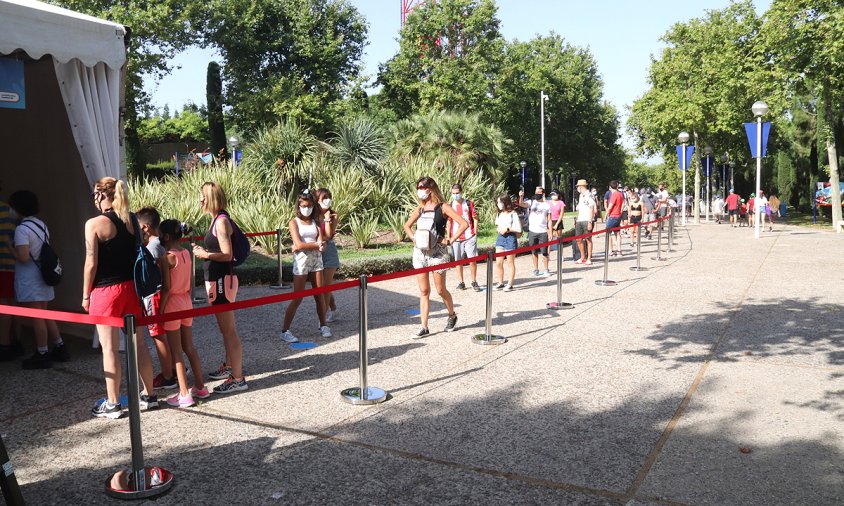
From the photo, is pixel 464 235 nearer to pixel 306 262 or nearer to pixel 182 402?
pixel 306 262

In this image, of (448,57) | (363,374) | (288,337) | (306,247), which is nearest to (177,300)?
(363,374)

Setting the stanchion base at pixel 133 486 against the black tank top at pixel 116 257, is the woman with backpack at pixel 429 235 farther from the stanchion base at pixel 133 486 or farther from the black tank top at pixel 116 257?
the stanchion base at pixel 133 486

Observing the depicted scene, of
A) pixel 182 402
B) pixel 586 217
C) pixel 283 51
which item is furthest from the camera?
pixel 283 51

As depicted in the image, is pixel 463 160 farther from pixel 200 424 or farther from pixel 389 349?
pixel 200 424

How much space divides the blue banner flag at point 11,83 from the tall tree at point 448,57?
40740mm

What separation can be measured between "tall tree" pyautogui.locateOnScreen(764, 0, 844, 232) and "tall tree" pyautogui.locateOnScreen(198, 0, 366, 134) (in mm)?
28745

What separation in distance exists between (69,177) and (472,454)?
543 centimetres

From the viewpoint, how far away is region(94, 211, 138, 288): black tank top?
486 cm

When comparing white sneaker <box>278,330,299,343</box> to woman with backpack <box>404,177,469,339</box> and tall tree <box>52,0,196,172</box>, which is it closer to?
woman with backpack <box>404,177,469,339</box>

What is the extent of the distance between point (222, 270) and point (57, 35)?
8.44 ft

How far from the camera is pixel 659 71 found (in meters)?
43.3

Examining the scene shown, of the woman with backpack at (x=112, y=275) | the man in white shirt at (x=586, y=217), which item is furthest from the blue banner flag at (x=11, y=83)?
the man in white shirt at (x=586, y=217)

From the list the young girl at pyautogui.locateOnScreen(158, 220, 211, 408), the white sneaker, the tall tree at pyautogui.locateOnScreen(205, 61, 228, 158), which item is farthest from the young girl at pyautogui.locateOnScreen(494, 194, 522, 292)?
the tall tree at pyautogui.locateOnScreen(205, 61, 228, 158)

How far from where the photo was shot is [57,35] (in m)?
5.92
